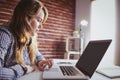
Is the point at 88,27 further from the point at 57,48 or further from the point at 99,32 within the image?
the point at 57,48

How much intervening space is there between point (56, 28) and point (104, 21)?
1.21 metres

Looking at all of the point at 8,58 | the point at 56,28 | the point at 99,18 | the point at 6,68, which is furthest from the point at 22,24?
the point at 99,18

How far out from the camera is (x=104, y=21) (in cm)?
451

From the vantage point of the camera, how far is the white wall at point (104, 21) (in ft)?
14.3

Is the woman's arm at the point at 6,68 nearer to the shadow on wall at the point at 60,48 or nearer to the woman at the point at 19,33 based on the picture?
the woman at the point at 19,33

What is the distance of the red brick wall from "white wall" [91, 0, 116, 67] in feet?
1.97

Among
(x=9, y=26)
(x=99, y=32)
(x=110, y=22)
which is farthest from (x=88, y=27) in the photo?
(x=9, y=26)

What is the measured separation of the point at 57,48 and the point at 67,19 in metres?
0.78

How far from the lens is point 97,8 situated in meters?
4.41

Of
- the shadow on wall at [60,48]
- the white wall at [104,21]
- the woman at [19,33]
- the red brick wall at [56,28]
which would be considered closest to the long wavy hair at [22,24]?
the woman at [19,33]

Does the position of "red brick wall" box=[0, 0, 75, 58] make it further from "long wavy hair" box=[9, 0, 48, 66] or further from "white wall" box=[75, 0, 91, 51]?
"long wavy hair" box=[9, 0, 48, 66]

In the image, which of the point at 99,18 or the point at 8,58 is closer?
the point at 8,58

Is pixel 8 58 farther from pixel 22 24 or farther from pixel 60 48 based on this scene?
pixel 60 48

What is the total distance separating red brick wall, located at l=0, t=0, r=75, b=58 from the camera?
4.13 m
